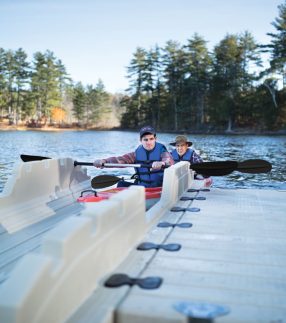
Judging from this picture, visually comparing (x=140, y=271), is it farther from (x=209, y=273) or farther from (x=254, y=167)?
(x=254, y=167)

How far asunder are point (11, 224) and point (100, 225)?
2.22 metres

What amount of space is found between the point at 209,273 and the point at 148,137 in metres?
3.39

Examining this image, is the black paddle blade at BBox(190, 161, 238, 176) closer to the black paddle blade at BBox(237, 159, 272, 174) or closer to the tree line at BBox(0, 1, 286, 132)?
the black paddle blade at BBox(237, 159, 272, 174)

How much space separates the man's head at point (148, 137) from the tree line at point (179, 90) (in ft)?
124

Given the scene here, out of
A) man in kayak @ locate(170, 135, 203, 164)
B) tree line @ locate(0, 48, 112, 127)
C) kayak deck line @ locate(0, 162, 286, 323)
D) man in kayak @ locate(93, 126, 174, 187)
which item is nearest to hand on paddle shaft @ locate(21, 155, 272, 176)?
man in kayak @ locate(93, 126, 174, 187)

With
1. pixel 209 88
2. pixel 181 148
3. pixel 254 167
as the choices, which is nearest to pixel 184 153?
pixel 181 148

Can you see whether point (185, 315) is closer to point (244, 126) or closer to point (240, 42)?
point (244, 126)

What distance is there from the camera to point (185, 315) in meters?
2.03

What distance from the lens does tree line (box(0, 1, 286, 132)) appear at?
42.6 metres

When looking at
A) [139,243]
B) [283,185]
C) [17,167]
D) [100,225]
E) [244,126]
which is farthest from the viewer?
[244,126]

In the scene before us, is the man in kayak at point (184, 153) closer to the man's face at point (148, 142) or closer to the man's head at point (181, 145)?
the man's head at point (181, 145)

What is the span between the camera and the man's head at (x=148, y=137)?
5844 millimetres

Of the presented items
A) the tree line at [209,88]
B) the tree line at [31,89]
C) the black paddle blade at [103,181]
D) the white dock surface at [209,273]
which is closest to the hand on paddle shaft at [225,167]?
the black paddle blade at [103,181]

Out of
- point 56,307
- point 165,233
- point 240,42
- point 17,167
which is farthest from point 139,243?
point 240,42
